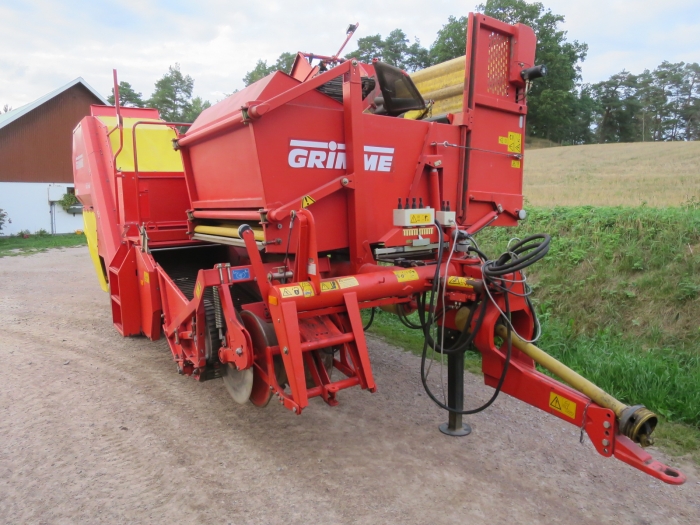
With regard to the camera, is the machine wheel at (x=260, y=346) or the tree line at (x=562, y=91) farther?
the tree line at (x=562, y=91)

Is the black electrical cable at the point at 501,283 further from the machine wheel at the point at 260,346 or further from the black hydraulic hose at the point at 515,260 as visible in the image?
the machine wheel at the point at 260,346

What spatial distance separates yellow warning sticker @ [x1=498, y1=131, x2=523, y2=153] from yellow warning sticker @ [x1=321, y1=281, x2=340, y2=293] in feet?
6.36

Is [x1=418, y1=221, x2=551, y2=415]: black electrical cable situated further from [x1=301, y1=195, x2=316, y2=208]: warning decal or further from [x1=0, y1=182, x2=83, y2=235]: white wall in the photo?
[x1=0, y1=182, x2=83, y2=235]: white wall

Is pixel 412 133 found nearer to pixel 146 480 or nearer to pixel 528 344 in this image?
pixel 528 344

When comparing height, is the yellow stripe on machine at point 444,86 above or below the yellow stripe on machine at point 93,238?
above

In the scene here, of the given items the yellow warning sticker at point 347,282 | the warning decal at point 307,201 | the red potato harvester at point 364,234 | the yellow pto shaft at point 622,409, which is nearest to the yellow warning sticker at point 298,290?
the red potato harvester at point 364,234

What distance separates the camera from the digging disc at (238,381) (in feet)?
10.5

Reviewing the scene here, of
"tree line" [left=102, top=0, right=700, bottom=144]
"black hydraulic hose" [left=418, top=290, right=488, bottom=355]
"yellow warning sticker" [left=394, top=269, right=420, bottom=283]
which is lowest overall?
"black hydraulic hose" [left=418, top=290, right=488, bottom=355]

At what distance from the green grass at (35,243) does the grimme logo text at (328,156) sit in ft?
46.7

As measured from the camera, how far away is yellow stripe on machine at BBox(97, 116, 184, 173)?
523cm

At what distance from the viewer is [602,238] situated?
6.86m

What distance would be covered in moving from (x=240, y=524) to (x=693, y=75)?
7081 cm

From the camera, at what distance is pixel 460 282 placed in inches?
125

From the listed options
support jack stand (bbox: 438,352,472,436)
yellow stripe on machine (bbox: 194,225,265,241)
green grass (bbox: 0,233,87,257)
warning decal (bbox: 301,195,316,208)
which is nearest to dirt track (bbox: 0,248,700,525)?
support jack stand (bbox: 438,352,472,436)
